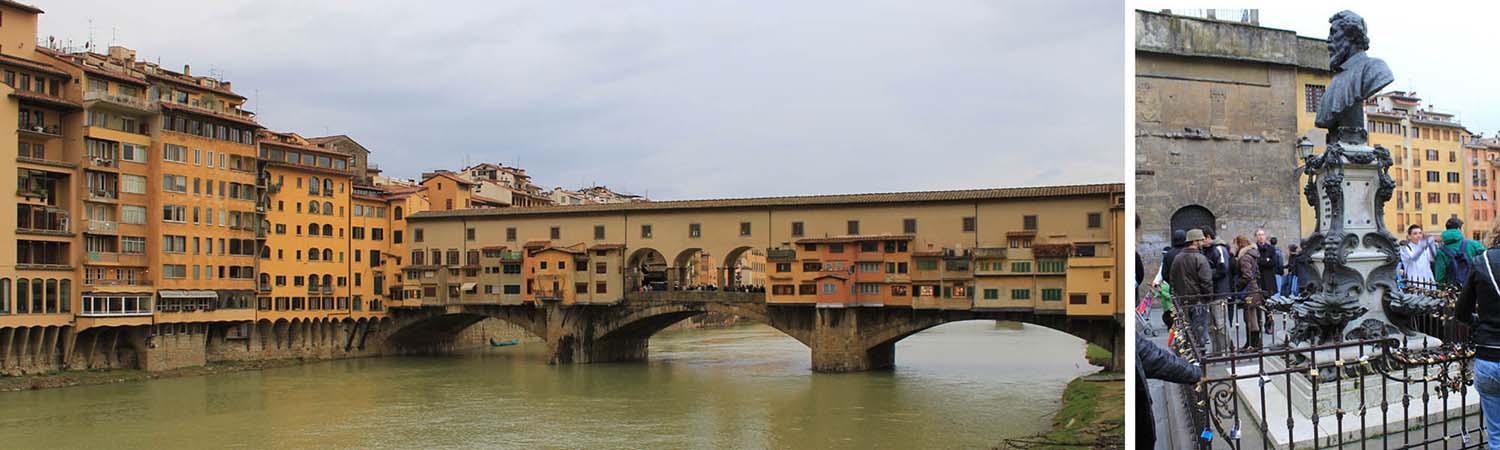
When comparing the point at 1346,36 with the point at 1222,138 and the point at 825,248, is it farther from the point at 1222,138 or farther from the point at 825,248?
the point at 825,248

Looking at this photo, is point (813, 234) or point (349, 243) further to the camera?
point (349, 243)

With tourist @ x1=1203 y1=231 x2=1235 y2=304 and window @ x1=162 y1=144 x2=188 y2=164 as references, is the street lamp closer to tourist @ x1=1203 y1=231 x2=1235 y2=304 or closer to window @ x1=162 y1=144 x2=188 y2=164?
tourist @ x1=1203 y1=231 x2=1235 y2=304

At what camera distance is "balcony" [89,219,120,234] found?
1841 cm

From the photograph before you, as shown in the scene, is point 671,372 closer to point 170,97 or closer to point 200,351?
point 200,351

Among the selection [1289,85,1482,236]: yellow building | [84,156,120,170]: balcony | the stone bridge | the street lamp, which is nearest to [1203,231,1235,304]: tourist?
the street lamp

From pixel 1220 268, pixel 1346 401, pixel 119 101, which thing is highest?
pixel 119 101

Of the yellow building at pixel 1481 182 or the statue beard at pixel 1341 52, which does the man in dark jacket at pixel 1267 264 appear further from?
the yellow building at pixel 1481 182

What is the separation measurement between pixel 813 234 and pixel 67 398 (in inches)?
455

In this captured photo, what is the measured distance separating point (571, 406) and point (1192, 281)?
1141 centimetres

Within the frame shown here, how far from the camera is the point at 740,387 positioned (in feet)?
55.9

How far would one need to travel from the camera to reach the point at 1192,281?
5.21m

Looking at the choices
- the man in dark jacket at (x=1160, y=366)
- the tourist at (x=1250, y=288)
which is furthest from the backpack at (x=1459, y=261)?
the man in dark jacket at (x=1160, y=366)

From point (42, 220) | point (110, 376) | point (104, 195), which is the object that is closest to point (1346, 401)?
point (110, 376)

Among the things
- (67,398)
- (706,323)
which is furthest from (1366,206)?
(706,323)
